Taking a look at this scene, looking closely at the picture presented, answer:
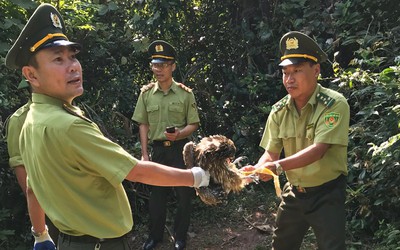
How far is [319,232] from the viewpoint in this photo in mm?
3469

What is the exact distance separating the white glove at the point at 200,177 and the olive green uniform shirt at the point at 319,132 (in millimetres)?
1229

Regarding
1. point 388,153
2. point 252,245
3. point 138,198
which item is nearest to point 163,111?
point 138,198

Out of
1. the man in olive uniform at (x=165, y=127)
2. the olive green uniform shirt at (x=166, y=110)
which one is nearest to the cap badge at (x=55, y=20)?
the man in olive uniform at (x=165, y=127)

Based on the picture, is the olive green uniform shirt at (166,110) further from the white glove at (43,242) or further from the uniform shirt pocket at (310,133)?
the white glove at (43,242)

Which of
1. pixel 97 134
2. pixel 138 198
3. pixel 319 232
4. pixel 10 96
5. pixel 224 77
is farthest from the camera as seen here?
pixel 224 77

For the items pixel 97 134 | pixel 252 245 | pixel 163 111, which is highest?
pixel 97 134

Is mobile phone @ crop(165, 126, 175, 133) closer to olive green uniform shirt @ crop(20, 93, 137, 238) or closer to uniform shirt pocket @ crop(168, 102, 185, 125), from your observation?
uniform shirt pocket @ crop(168, 102, 185, 125)

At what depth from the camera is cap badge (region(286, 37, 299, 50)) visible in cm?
359

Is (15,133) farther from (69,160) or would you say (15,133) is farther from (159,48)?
(159,48)

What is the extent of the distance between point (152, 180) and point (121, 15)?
5852 mm

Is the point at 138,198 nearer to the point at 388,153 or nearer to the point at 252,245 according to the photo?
the point at 252,245

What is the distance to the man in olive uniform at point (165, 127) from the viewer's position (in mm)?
5168

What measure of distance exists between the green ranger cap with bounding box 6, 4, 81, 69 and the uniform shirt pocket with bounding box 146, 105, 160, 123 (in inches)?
114

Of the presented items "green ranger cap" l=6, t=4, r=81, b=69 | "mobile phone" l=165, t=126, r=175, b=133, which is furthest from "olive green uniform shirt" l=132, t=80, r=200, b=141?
"green ranger cap" l=6, t=4, r=81, b=69
